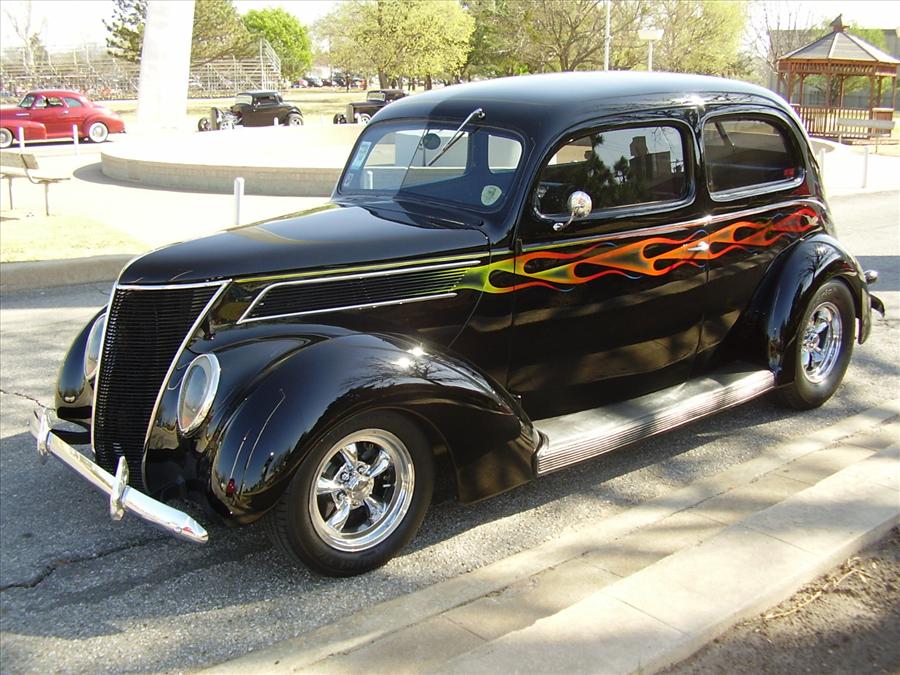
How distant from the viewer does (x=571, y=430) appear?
4273 millimetres

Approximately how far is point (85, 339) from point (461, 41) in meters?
54.1

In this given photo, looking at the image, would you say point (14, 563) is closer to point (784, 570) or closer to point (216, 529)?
point (216, 529)

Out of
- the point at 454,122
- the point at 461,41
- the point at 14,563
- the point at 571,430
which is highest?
the point at 461,41

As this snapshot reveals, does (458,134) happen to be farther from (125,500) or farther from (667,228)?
(125,500)

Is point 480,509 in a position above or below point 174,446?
below

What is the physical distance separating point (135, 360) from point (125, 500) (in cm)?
67

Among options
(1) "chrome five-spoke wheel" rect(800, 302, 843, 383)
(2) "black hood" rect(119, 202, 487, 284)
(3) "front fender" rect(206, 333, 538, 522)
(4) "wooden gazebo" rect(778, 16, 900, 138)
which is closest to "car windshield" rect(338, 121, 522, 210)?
(2) "black hood" rect(119, 202, 487, 284)

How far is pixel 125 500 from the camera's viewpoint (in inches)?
131

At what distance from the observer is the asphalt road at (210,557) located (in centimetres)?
325

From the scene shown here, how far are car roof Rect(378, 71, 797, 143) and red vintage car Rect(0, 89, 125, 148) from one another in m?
25.4

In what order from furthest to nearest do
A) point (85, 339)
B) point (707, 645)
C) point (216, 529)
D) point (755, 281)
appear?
1. point (755, 281)
2. point (85, 339)
3. point (216, 529)
4. point (707, 645)

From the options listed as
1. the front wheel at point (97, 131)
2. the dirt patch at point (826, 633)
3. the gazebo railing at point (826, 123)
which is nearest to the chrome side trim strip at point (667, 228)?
the dirt patch at point (826, 633)

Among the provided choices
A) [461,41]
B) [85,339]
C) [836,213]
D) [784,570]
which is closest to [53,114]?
[836,213]

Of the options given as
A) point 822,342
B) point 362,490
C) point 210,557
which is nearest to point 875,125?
point 822,342
